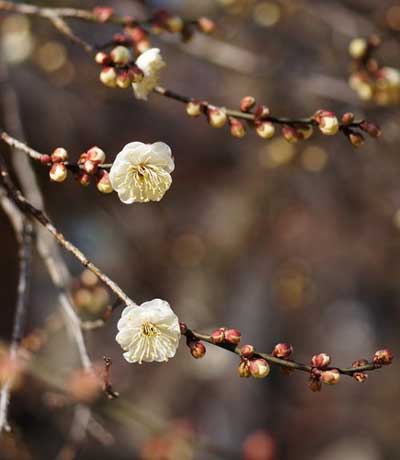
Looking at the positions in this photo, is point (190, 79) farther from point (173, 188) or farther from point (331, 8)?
point (331, 8)

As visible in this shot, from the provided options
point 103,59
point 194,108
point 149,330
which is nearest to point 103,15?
point 103,59

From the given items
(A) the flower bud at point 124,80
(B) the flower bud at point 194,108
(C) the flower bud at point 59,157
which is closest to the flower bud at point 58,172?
A: (C) the flower bud at point 59,157

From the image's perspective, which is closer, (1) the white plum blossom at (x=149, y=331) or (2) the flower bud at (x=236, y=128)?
(1) the white plum blossom at (x=149, y=331)

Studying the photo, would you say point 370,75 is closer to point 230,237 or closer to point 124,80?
point 124,80

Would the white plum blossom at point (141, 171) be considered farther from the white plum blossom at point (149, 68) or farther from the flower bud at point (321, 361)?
the flower bud at point (321, 361)

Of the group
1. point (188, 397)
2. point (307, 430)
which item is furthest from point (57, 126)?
point (307, 430)
